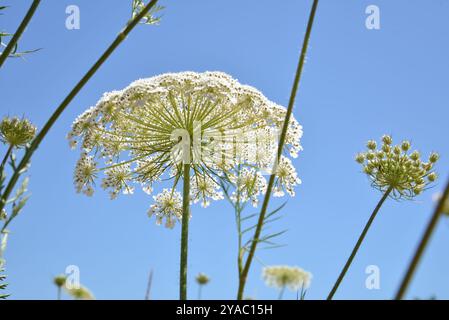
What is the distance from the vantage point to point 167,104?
659 centimetres

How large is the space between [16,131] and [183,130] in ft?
7.05

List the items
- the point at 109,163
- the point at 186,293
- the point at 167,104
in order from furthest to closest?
the point at 109,163 < the point at 167,104 < the point at 186,293

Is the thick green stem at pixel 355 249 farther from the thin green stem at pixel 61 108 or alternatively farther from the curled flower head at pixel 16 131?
the curled flower head at pixel 16 131

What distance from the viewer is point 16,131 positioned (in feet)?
16.5

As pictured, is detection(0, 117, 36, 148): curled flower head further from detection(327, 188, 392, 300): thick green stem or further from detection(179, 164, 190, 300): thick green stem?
detection(327, 188, 392, 300): thick green stem

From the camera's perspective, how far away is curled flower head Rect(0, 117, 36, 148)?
5039 mm

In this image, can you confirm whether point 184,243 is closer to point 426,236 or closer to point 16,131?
point 16,131

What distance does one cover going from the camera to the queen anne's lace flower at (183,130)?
605cm

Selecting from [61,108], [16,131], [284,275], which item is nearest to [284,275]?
[284,275]

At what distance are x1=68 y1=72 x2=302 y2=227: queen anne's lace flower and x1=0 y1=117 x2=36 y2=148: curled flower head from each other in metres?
1.17
